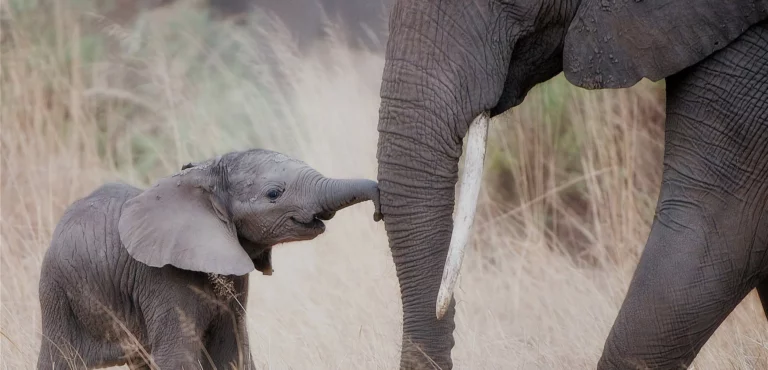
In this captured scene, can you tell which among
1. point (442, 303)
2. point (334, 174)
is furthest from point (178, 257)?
point (334, 174)

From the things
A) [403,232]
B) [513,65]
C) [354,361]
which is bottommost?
[354,361]

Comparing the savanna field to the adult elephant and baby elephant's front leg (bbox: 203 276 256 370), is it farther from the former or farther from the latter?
the adult elephant

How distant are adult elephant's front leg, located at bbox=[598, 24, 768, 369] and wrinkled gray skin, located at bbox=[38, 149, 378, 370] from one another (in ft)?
3.19

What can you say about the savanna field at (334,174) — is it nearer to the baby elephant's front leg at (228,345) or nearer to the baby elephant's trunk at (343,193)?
the baby elephant's front leg at (228,345)

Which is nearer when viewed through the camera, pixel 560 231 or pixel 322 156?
pixel 322 156

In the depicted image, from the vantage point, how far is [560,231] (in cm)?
861

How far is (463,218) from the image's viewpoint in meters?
4.10

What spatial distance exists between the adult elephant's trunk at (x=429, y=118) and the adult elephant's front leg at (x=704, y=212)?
1.75 ft

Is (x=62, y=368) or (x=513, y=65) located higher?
(x=513, y=65)

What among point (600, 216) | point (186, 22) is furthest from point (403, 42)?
point (186, 22)

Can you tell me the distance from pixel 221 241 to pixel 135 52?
18.4ft

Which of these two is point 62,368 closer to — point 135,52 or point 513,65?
point 513,65

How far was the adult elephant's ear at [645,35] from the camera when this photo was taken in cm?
400

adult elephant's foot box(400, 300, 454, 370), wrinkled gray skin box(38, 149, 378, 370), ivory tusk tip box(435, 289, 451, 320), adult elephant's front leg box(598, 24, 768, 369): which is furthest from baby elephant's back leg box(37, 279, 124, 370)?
adult elephant's front leg box(598, 24, 768, 369)
